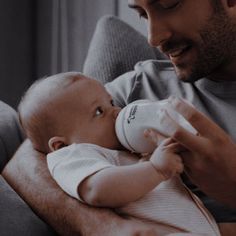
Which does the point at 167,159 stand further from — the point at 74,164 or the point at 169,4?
the point at 169,4

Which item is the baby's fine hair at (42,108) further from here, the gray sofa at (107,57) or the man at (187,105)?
the gray sofa at (107,57)

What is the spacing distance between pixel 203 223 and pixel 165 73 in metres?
0.54

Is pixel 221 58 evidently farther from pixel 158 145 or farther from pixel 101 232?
pixel 101 232

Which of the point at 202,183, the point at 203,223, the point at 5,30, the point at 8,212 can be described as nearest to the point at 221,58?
the point at 202,183

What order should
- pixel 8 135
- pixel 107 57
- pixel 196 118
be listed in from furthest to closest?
pixel 107 57 → pixel 8 135 → pixel 196 118

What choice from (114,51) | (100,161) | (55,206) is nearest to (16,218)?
(55,206)

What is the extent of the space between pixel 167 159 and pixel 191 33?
48 cm

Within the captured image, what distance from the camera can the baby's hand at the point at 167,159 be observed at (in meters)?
0.96

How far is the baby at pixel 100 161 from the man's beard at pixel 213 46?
0.29m

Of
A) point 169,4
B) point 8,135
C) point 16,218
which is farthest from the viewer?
point 8,135

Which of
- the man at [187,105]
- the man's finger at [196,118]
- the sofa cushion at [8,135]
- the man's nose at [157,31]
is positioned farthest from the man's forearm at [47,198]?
the man's nose at [157,31]

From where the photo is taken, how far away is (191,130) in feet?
3.33

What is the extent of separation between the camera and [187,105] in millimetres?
955

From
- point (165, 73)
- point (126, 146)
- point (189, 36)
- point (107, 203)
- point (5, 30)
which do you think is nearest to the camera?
point (107, 203)
